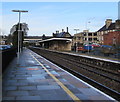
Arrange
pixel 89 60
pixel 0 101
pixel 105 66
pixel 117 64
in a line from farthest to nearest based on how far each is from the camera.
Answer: pixel 89 60, pixel 105 66, pixel 117 64, pixel 0 101

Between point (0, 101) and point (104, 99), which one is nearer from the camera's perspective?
point (0, 101)

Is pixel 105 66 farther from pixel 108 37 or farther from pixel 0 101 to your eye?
pixel 108 37

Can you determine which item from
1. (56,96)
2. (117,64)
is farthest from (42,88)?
(117,64)

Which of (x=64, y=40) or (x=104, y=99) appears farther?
(x=64, y=40)

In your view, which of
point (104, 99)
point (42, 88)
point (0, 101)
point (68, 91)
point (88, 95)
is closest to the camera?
point (0, 101)

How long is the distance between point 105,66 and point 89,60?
4537 mm

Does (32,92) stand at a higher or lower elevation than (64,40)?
lower

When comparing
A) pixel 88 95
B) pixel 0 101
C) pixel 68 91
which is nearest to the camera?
pixel 0 101

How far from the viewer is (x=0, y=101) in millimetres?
5168

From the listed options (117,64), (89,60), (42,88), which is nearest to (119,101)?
(42,88)

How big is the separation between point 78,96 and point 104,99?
827 mm

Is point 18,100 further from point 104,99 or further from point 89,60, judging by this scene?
point 89,60

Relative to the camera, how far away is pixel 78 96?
19.3 feet

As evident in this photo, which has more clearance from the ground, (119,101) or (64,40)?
(64,40)
